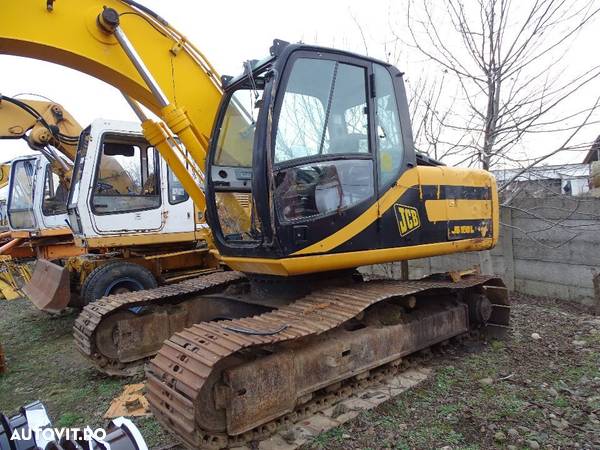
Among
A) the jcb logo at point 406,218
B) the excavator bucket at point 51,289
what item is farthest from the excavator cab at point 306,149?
the excavator bucket at point 51,289

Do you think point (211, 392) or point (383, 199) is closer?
point (211, 392)

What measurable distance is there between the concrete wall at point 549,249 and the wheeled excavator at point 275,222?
212cm

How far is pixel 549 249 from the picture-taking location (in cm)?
645

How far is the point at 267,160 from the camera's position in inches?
128

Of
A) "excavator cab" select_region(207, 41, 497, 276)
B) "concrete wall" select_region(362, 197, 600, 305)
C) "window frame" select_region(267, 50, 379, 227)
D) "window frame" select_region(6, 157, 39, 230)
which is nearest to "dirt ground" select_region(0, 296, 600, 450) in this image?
"concrete wall" select_region(362, 197, 600, 305)

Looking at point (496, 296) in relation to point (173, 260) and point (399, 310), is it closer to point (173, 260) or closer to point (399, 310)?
point (399, 310)

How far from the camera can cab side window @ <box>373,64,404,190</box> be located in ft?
12.6

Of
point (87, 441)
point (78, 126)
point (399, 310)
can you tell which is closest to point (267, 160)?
point (399, 310)

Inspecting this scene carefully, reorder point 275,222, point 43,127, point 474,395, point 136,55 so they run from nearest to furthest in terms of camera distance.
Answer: point 275,222 → point 474,395 → point 136,55 → point 43,127

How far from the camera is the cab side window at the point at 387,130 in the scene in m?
3.85

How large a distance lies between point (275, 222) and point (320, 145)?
695mm

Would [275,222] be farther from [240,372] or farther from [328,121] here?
[240,372]

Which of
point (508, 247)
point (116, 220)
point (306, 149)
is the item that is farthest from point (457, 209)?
point (116, 220)

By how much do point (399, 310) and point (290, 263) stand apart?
4.37 feet
